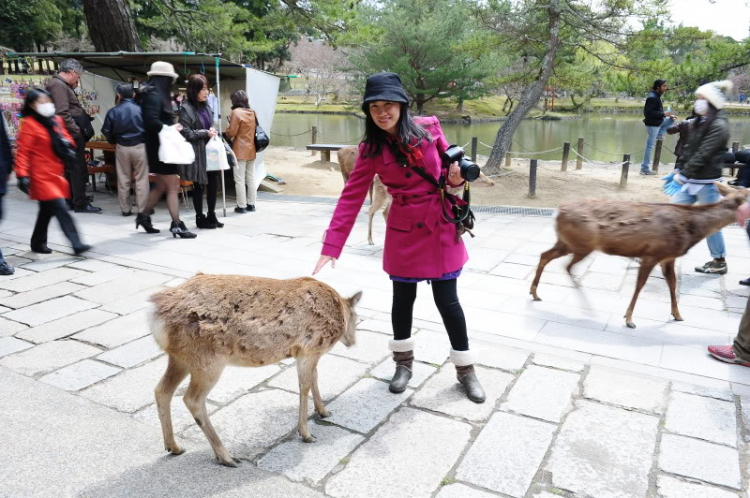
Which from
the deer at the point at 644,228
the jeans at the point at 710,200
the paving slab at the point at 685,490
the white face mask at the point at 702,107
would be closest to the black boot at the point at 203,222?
the deer at the point at 644,228

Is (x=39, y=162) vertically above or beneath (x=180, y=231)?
above

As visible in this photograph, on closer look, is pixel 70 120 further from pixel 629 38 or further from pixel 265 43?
pixel 629 38

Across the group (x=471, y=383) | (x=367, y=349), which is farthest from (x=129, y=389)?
(x=471, y=383)

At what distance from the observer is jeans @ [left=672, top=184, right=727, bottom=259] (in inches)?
198

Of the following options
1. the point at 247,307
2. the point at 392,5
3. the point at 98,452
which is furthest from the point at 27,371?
the point at 392,5

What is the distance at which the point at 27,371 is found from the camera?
3.33 meters

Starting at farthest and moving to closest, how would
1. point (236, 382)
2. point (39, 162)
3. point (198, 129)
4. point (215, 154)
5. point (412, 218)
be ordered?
1. point (215, 154)
2. point (198, 129)
3. point (39, 162)
4. point (236, 382)
5. point (412, 218)

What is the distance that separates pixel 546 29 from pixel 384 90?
33.9 feet

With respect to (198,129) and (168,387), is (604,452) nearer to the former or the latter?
(168,387)

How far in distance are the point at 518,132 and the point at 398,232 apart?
2659cm

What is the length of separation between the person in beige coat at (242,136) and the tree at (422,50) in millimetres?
16857

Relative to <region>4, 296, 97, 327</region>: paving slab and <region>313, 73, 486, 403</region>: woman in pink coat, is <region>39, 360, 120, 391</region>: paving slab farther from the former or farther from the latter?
<region>313, 73, 486, 403</region>: woman in pink coat

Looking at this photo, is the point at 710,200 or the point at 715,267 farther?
the point at 715,267

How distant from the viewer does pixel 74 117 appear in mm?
7500
